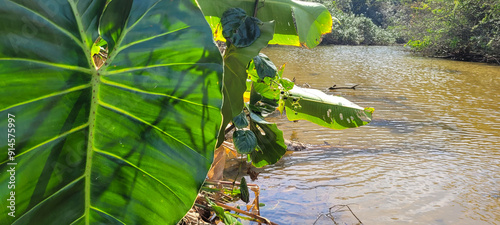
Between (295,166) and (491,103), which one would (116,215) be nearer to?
(295,166)

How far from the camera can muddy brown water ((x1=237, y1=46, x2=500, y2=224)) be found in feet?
8.31

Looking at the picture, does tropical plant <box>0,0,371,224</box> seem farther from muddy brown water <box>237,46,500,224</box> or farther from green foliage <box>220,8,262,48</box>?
muddy brown water <box>237,46,500,224</box>

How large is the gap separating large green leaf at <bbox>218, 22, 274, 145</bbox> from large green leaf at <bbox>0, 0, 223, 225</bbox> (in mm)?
564

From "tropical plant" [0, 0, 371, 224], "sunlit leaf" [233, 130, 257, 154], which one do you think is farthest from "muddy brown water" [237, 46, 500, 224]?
"tropical plant" [0, 0, 371, 224]

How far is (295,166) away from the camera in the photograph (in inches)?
129

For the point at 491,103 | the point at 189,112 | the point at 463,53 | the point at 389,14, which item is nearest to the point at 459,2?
the point at 463,53

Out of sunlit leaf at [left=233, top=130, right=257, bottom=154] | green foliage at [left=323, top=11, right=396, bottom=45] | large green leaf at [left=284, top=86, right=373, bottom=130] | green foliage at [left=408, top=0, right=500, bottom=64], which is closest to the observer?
sunlit leaf at [left=233, top=130, right=257, bottom=154]

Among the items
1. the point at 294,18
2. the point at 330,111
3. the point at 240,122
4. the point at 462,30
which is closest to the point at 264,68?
the point at 240,122

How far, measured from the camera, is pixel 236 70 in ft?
5.06

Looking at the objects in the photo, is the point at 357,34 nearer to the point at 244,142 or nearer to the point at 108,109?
the point at 244,142

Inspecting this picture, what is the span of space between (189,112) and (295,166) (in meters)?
2.49

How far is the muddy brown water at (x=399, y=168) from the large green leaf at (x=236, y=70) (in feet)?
3.12

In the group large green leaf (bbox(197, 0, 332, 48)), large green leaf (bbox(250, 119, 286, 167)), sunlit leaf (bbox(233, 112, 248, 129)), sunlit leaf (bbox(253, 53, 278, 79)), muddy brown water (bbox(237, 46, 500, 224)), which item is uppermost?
large green leaf (bbox(197, 0, 332, 48))

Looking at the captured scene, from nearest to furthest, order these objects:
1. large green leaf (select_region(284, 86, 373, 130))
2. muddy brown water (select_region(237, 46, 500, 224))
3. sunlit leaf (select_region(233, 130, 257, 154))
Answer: sunlit leaf (select_region(233, 130, 257, 154))
large green leaf (select_region(284, 86, 373, 130))
muddy brown water (select_region(237, 46, 500, 224))
